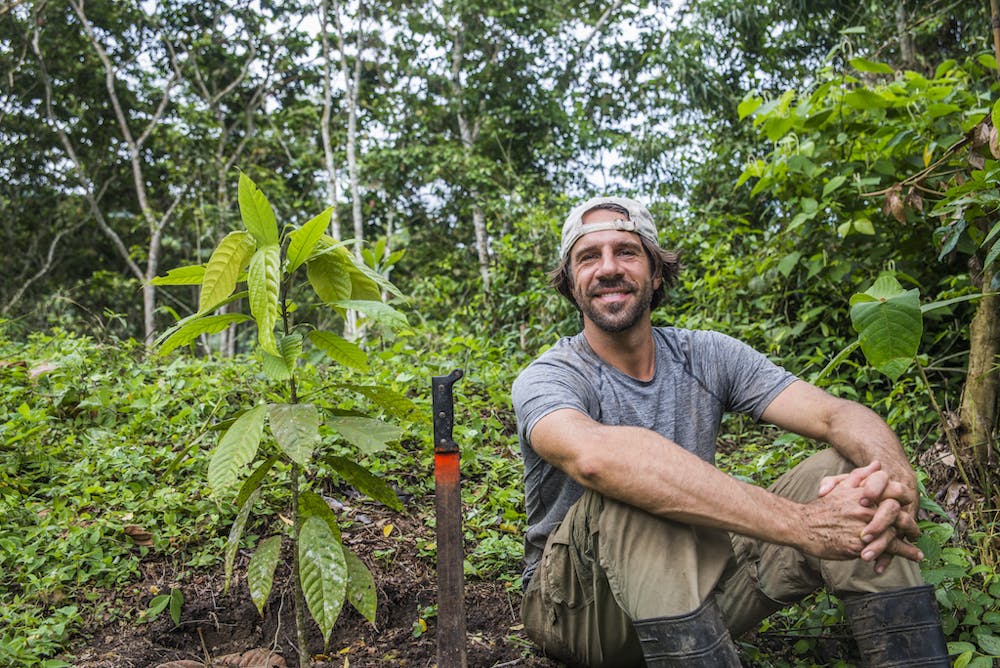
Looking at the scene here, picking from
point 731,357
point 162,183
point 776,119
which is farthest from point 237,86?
point 731,357

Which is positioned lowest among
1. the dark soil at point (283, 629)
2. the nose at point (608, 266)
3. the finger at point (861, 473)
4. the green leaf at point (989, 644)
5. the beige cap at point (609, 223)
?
the dark soil at point (283, 629)

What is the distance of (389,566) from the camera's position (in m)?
2.78

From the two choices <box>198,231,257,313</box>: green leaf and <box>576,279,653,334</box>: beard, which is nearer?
<box>198,231,257,313</box>: green leaf

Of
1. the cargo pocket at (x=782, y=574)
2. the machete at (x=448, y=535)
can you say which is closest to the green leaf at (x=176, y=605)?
the machete at (x=448, y=535)

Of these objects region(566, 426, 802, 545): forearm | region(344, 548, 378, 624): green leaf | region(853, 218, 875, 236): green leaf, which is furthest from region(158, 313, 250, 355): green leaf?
region(853, 218, 875, 236): green leaf

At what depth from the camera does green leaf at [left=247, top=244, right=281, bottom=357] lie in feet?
5.37

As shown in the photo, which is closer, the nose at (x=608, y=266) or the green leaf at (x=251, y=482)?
the green leaf at (x=251, y=482)

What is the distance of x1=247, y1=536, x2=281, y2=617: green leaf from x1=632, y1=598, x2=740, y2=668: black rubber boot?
3.00 ft

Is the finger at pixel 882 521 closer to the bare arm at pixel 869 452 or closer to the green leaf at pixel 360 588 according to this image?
the bare arm at pixel 869 452

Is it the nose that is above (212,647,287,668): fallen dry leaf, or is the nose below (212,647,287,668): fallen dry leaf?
above

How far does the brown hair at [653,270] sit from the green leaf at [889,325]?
0.75m

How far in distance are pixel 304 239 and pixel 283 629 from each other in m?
1.39

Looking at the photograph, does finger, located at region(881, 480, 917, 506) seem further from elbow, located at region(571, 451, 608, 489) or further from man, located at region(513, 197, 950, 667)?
elbow, located at region(571, 451, 608, 489)

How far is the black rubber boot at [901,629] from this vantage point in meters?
1.77
